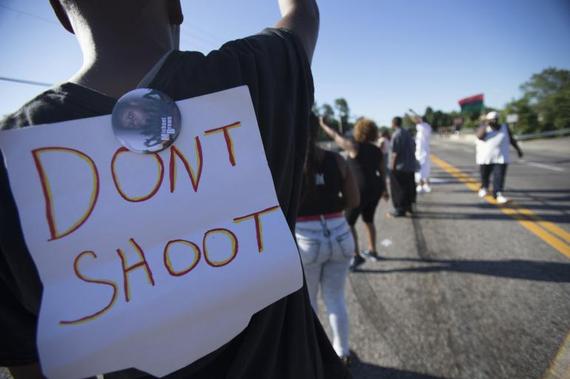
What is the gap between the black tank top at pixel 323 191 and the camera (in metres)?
2.18

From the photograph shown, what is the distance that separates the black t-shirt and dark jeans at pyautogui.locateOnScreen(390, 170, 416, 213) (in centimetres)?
475

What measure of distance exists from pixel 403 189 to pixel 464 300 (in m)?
2.80

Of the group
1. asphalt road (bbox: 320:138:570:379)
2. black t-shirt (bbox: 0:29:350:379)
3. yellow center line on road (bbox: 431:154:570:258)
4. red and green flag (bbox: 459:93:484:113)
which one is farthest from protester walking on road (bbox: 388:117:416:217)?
red and green flag (bbox: 459:93:484:113)

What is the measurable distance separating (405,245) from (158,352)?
3.95 m

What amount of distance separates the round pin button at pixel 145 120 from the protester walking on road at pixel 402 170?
4.92 m

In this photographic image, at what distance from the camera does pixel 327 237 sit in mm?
2096

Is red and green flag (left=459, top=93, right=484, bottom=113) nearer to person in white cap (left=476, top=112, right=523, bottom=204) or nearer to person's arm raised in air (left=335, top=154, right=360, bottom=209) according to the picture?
person in white cap (left=476, top=112, right=523, bottom=204)

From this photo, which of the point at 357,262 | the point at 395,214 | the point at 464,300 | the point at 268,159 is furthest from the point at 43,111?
the point at 395,214

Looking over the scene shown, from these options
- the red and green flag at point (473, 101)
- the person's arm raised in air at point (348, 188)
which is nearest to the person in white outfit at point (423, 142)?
the person's arm raised in air at point (348, 188)

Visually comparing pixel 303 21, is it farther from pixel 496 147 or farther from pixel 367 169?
pixel 496 147

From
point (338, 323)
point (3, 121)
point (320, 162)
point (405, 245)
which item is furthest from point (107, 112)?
point (405, 245)

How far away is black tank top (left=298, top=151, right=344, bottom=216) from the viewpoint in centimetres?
218

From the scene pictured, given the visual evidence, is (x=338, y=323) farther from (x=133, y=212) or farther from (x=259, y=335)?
(x=133, y=212)

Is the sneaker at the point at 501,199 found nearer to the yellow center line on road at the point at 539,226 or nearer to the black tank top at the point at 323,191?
the yellow center line on road at the point at 539,226
